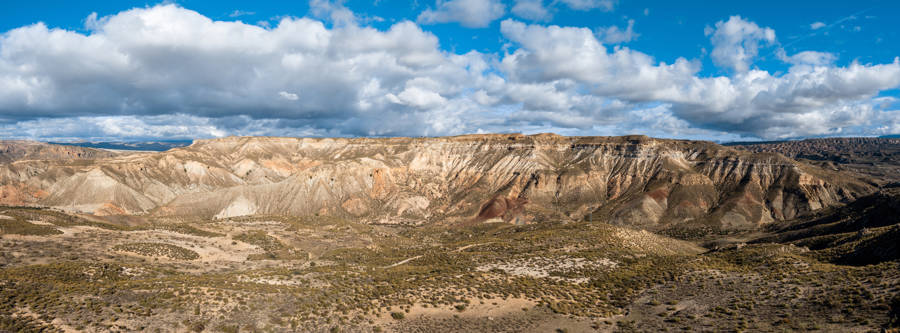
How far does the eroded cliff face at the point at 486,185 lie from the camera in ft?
367

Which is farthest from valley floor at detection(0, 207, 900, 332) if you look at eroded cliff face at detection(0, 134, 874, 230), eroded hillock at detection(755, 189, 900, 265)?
eroded cliff face at detection(0, 134, 874, 230)

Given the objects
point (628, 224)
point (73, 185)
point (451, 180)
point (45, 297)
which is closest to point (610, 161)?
point (628, 224)

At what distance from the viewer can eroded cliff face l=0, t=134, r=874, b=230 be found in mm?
111812

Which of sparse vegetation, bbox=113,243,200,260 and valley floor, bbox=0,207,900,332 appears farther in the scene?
sparse vegetation, bbox=113,243,200,260

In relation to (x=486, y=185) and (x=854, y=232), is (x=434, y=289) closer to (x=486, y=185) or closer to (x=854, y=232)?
(x=854, y=232)

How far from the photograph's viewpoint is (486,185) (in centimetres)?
14062

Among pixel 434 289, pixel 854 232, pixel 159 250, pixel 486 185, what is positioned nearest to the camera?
pixel 434 289

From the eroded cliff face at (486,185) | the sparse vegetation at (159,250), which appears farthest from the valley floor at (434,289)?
the eroded cliff face at (486,185)

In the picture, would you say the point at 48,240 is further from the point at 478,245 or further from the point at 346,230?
the point at 478,245

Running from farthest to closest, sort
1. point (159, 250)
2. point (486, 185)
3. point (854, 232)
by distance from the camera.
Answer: point (486, 185), point (854, 232), point (159, 250)

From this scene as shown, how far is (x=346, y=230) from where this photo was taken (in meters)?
81.5

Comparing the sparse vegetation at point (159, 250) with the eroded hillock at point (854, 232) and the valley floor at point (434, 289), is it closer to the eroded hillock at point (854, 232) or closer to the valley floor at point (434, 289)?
the valley floor at point (434, 289)

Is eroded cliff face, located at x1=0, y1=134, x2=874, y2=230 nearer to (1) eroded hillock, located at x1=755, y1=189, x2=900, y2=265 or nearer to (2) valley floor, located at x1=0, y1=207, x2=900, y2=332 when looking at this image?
(1) eroded hillock, located at x1=755, y1=189, x2=900, y2=265

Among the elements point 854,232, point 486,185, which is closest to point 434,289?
point 854,232
